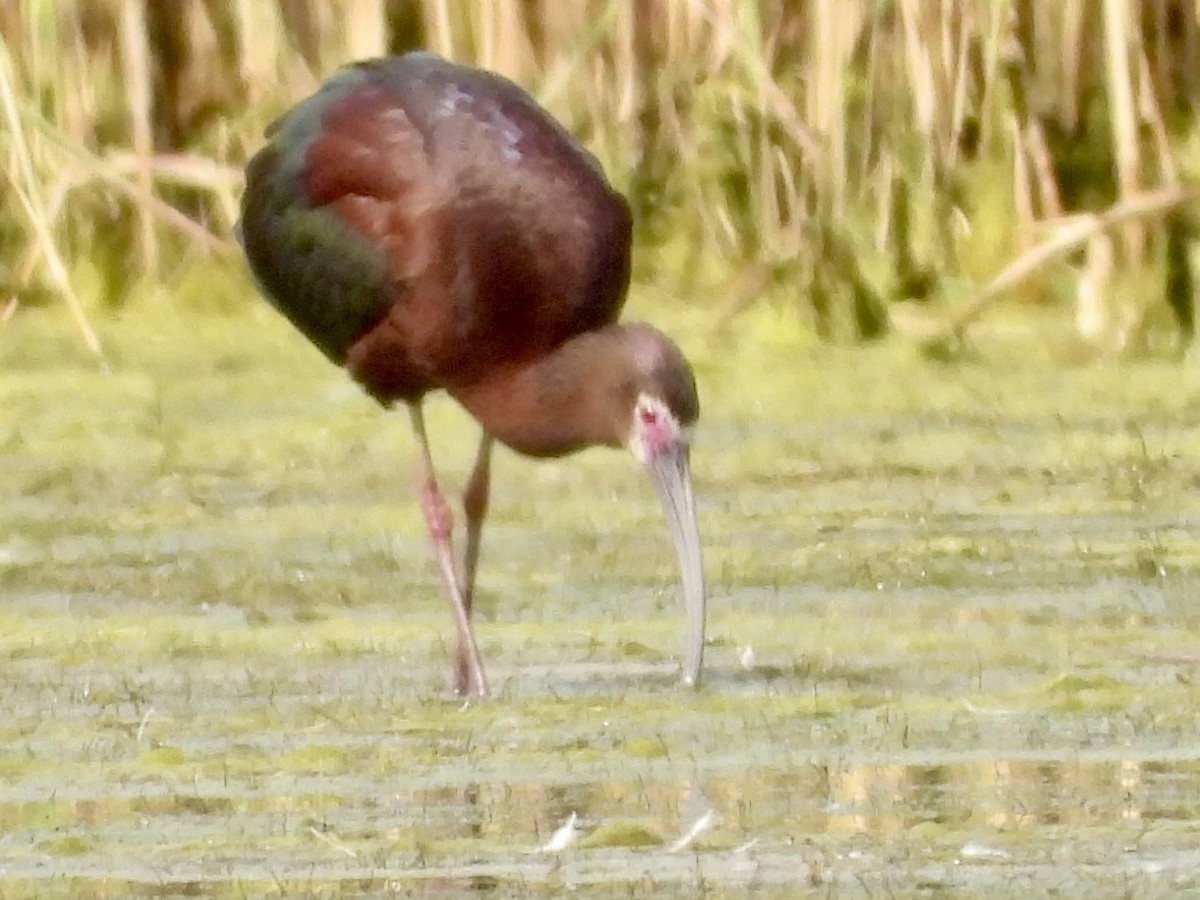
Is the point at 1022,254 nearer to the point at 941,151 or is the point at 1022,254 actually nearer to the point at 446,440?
the point at 941,151

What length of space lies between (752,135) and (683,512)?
4.27 meters

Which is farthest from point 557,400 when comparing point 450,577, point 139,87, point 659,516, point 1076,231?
point 139,87

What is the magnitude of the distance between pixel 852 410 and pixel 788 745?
3.51 m

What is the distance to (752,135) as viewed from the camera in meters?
9.75

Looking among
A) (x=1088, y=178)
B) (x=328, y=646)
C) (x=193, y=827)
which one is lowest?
(x=1088, y=178)

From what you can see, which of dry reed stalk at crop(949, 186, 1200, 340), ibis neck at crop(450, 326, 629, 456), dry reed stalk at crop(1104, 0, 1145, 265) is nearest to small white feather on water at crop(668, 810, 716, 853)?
ibis neck at crop(450, 326, 629, 456)

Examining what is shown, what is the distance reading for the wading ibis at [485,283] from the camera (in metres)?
5.58

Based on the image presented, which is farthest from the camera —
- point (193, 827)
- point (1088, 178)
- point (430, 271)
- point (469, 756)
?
point (1088, 178)

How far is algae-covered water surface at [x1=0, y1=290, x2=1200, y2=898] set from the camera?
4.06m

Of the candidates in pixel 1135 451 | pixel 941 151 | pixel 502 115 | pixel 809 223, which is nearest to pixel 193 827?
pixel 502 115

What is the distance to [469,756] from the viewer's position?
4.73 metres

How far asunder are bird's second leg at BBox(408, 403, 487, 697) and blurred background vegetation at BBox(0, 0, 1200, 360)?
8.52 ft

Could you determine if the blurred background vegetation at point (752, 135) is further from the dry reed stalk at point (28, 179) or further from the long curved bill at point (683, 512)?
the long curved bill at point (683, 512)

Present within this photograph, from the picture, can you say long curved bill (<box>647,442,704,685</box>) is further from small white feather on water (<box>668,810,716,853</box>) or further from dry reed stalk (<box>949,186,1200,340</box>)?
dry reed stalk (<box>949,186,1200,340</box>)
